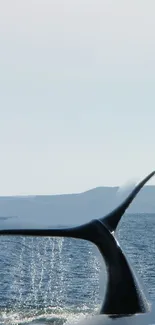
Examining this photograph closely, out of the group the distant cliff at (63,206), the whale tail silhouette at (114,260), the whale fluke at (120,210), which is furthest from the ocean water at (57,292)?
the distant cliff at (63,206)

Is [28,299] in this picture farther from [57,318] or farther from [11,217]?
[11,217]

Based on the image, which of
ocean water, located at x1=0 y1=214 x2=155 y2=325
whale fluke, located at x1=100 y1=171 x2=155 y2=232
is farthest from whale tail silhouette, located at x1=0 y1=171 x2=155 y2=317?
ocean water, located at x1=0 y1=214 x2=155 y2=325

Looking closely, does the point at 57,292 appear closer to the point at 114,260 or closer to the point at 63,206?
the point at 114,260

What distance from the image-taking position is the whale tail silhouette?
13188 millimetres

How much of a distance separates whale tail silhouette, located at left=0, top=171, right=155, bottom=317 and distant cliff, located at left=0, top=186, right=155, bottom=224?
115253 millimetres

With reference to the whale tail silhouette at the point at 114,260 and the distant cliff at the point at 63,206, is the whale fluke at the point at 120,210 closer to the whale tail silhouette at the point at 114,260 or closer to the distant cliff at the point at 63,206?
the whale tail silhouette at the point at 114,260

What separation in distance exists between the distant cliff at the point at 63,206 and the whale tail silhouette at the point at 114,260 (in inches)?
4538

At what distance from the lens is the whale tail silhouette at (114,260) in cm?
1319

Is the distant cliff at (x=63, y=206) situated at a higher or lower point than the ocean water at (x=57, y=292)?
lower

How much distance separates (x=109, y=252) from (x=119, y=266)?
Answer: 0.33m

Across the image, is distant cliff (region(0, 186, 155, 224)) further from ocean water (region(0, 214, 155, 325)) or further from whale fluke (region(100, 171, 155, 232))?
whale fluke (region(100, 171, 155, 232))

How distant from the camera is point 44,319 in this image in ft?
49.8

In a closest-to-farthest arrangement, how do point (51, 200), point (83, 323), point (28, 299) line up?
1. point (83, 323)
2. point (28, 299)
3. point (51, 200)

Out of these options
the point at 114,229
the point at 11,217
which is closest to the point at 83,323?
the point at 114,229
